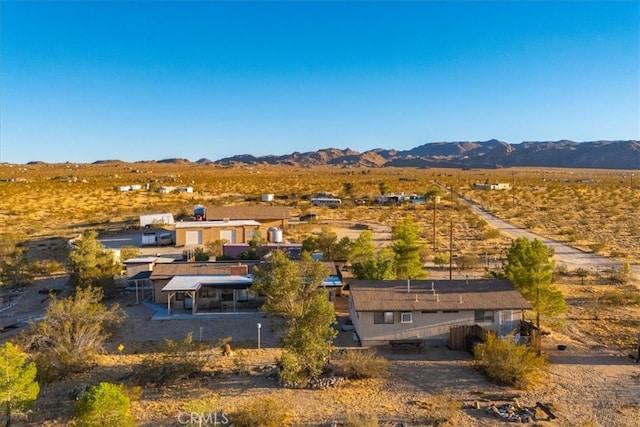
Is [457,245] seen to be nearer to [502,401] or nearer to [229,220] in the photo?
[229,220]

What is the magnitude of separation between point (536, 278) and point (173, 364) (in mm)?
16081

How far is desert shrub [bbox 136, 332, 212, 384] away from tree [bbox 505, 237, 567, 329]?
47.3 ft

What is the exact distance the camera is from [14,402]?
13961 millimetres

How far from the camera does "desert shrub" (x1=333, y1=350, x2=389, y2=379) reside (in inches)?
715

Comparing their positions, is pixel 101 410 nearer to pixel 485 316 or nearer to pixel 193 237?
pixel 485 316

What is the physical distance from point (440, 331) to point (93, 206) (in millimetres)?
63458

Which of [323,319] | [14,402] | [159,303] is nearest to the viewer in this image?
[14,402]

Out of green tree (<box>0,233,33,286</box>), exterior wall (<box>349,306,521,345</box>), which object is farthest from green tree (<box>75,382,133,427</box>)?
green tree (<box>0,233,33,286</box>)

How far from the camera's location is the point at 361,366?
715 inches

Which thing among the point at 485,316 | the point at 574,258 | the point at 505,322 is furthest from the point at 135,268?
the point at 574,258

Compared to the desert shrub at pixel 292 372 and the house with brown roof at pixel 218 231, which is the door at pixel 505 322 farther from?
the house with brown roof at pixel 218 231

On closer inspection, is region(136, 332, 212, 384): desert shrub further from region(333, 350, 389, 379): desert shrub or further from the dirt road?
the dirt road

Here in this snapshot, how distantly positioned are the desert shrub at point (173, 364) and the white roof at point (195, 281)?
6640 mm

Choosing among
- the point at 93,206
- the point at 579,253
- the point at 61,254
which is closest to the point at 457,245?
the point at 579,253
